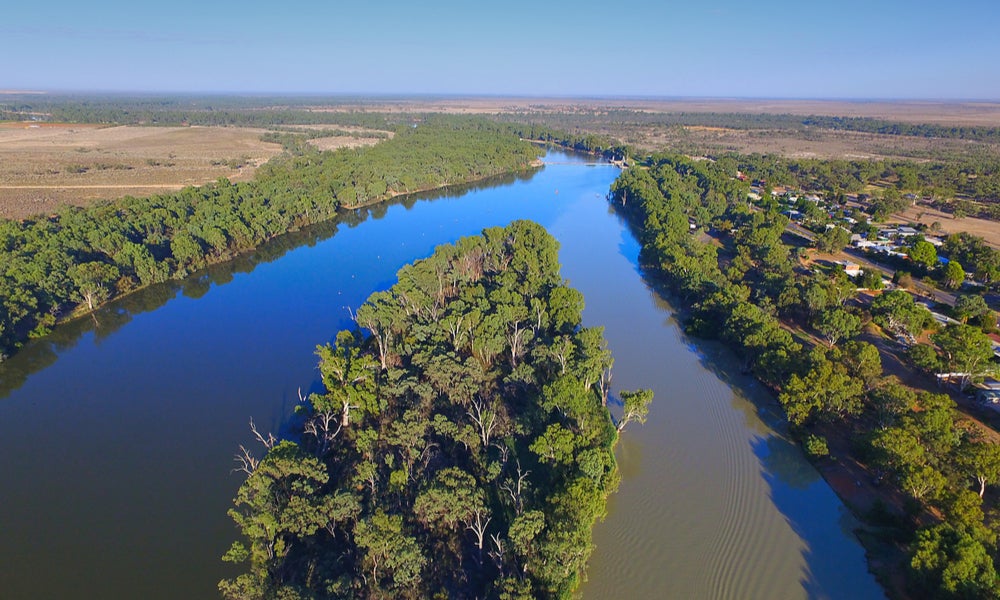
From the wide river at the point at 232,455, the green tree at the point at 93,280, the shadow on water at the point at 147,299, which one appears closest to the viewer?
the wide river at the point at 232,455

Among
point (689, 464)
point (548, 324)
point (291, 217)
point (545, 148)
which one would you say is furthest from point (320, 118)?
point (689, 464)

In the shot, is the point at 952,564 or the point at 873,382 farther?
the point at 873,382

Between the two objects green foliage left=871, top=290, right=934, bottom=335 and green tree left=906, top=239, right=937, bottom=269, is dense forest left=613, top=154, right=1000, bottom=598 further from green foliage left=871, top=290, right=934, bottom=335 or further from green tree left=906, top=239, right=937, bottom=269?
green tree left=906, top=239, right=937, bottom=269

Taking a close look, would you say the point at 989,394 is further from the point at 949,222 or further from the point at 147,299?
the point at 147,299

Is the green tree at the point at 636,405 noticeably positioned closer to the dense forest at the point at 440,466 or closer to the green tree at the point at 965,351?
the dense forest at the point at 440,466

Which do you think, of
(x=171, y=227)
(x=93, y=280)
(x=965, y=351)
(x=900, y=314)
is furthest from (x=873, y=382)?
(x=171, y=227)

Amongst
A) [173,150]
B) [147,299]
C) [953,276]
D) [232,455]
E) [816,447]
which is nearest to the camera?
[816,447]

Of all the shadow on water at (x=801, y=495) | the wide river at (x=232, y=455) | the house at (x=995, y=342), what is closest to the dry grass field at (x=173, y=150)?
the house at (x=995, y=342)
